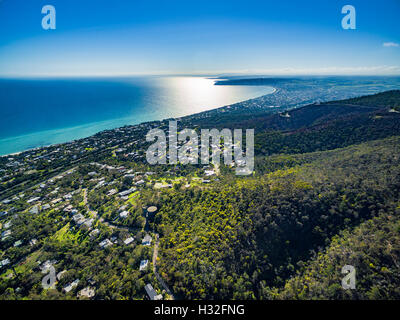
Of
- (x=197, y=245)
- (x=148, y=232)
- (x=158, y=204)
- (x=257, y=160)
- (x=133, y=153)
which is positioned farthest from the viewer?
(x=133, y=153)

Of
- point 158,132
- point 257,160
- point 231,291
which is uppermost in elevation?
point 158,132

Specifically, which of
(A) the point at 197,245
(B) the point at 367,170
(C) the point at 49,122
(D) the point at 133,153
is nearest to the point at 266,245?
(A) the point at 197,245

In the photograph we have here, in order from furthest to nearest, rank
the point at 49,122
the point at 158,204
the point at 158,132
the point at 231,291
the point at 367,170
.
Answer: the point at 49,122, the point at 158,132, the point at 158,204, the point at 367,170, the point at 231,291

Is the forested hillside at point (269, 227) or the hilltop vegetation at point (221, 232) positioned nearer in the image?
the hilltop vegetation at point (221, 232)

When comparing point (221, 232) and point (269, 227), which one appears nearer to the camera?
point (269, 227)

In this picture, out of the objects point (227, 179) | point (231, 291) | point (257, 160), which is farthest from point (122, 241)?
point (257, 160)

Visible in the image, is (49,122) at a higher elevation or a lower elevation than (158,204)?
higher

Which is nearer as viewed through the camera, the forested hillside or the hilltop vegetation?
the hilltop vegetation

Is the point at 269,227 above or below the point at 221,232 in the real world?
above

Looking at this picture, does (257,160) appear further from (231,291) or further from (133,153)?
(133,153)
